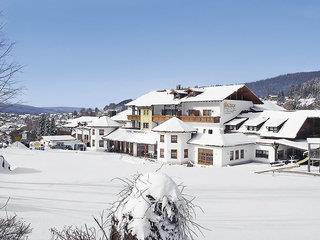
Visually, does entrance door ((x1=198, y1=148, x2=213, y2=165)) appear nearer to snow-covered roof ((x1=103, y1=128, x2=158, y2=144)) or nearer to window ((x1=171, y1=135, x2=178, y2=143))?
window ((x1=171, y1=135, x2=178, y2=143))

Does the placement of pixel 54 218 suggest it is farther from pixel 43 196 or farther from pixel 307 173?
pixel 307 173

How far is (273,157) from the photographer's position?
134ft

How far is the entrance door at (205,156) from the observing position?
4202 cm

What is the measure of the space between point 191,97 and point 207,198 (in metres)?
32.8

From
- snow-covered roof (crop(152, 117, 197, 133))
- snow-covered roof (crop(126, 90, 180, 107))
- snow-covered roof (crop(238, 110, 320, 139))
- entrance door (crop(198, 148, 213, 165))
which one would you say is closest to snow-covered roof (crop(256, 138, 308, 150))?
snow-covered roof (crop(238, 110, 320, 139))

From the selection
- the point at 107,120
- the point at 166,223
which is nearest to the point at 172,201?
the point at 166,223

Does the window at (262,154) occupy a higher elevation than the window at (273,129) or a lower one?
lower

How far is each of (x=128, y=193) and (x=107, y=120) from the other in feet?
192

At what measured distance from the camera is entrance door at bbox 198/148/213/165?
42016 millimetres

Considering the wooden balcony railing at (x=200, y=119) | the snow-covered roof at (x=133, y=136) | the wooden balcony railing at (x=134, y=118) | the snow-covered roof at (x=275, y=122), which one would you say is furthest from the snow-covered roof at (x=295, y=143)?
the wooden balcony railing at (x=134, y=118)

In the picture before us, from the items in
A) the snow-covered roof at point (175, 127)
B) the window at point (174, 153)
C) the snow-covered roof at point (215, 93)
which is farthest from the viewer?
the snow-covered roof at point (215, 93)

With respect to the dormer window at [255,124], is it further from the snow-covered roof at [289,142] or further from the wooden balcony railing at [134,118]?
the wooden balcony railing at [134,118]

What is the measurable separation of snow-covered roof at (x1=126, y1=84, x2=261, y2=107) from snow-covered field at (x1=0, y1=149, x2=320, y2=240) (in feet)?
65.5

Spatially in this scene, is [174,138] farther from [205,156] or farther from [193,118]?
[193,118]
